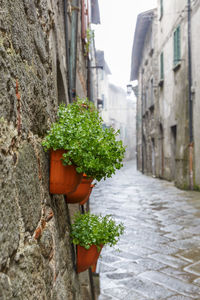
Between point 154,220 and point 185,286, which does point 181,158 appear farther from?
point 185,286

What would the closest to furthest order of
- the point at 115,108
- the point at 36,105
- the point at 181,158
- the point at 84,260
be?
the point at 36,105, the point at 84,260, the point at 181,158, the point at 115,108

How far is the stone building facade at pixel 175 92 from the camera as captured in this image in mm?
9641

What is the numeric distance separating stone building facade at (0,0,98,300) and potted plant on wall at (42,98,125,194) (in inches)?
2.9

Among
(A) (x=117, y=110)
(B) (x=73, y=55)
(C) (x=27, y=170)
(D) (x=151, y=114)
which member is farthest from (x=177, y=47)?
(A) (x=117, y=110)

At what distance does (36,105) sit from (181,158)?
9.02 meters

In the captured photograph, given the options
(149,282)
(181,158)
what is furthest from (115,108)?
(149,282)

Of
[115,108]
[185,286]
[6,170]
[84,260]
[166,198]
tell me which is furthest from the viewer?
[115,108]

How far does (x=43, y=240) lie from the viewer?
4.44ft

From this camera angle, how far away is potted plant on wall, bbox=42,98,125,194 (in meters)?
1.48

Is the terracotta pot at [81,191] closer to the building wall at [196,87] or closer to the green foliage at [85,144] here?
the green foliage at [85,144]

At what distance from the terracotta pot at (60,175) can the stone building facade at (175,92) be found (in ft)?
26.6

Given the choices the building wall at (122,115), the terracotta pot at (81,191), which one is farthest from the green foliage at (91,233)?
the building wall at (122,115)

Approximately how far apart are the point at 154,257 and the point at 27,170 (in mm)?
2842

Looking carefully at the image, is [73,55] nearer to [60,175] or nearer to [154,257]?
[154,257]
